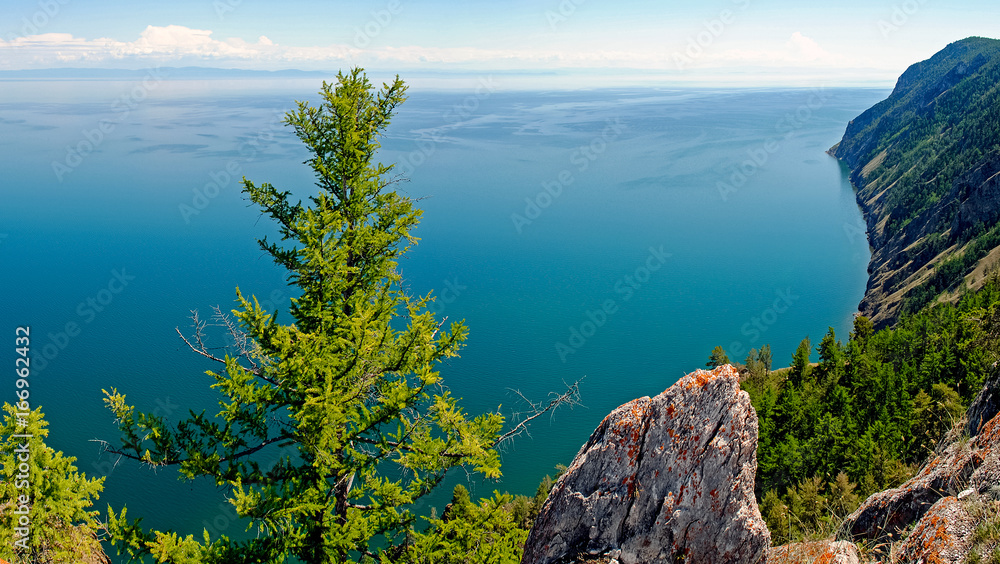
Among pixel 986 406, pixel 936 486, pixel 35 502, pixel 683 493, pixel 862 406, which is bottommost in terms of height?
pixel 862 406

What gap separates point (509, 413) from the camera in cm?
4838

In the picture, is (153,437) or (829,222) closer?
(153,437)

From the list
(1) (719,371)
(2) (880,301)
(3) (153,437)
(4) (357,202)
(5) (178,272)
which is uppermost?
(4) (357,202)

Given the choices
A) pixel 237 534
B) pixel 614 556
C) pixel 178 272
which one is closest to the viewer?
pixel 614 556

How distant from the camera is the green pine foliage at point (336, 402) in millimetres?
8719

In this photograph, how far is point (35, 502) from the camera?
12719mm

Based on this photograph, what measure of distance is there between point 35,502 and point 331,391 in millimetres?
9185

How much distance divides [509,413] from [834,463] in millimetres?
23870

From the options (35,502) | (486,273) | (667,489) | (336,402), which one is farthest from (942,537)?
(486,273)

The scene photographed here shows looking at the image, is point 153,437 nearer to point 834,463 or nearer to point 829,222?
point 834,463

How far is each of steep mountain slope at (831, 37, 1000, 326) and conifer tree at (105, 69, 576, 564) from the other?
9107 centimetres

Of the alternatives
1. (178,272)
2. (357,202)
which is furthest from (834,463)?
(178,272)

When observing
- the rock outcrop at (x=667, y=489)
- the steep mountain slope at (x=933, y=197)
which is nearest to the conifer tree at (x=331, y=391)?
the rock outcrop at (x=667, y=489)

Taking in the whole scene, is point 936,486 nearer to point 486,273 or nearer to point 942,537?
point 942,537
